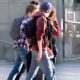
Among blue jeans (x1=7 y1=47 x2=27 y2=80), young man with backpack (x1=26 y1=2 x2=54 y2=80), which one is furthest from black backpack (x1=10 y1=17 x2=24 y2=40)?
young man with backpack (x1=26 y1=2 x2=54 y2=80)

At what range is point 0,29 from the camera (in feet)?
44.4

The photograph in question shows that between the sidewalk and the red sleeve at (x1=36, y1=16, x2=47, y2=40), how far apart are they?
107 inches

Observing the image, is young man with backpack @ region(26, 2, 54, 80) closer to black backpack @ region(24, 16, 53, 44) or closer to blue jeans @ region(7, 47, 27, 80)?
black backpack @ region(24, 16, 53, 44)

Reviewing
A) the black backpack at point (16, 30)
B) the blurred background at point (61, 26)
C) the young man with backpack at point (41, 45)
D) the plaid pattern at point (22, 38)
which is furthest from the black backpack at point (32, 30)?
the blurred background at point (61, 26)

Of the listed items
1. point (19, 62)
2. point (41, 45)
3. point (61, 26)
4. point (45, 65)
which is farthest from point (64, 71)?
point (41, 45)

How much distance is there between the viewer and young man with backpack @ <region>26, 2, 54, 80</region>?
728cm

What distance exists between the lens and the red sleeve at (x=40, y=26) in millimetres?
7270

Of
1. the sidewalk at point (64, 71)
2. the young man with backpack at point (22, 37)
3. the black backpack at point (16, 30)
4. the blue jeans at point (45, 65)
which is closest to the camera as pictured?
the blue jeans at point (45, 65)

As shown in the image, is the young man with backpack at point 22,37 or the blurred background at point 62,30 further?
the blurred background at point 62,30

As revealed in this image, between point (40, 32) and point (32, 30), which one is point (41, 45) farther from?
point (32, 30)

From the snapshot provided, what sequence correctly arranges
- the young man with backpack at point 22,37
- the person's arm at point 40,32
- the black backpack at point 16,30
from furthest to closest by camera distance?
the black backpack at point 16,30, the young man with backpack at point 22,37, the person's arm at point 40,32

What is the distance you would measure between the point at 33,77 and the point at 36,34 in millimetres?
1155

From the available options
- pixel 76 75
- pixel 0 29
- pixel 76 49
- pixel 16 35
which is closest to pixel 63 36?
pixel 76 49

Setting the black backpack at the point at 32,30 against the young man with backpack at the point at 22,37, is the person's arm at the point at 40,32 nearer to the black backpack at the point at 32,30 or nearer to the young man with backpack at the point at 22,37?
the black backpack at the point at 32,30
